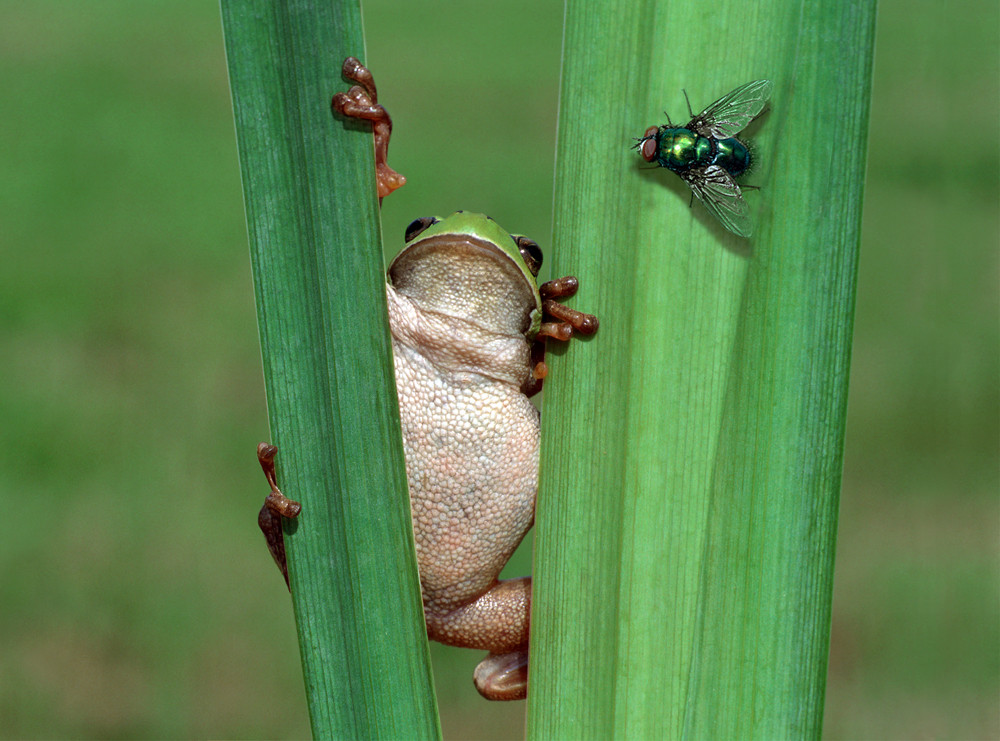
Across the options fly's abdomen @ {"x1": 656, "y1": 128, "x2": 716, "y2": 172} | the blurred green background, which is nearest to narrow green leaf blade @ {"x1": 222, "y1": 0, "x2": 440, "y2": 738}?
fly's abdomen @ {"x1": 656, "y1": 128, "x2": 716, "y2": 172}

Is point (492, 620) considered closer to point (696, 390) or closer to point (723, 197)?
point (696, 390)

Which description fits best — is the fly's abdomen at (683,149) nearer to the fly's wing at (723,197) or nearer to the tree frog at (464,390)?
the fly's wing at (723,197)

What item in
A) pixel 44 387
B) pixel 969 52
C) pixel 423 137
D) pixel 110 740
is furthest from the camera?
pixel 423 137

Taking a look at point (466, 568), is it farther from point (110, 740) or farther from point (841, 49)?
point (110, 740)

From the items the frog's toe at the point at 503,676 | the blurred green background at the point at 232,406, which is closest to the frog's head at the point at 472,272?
the frog's toe at the point at 503,676

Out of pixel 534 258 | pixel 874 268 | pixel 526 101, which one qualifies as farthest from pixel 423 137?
pixel 534 258

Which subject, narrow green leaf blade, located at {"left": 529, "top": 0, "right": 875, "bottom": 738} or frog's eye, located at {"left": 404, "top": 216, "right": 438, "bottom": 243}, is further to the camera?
frog's eye, located at {"left": 404, "top": 216, "right": 438, "bottom": 243}

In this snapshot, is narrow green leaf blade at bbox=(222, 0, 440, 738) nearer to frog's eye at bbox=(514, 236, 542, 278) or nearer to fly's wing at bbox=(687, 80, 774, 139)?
fly's wing at bbox=(687, 80, 774, 139)
